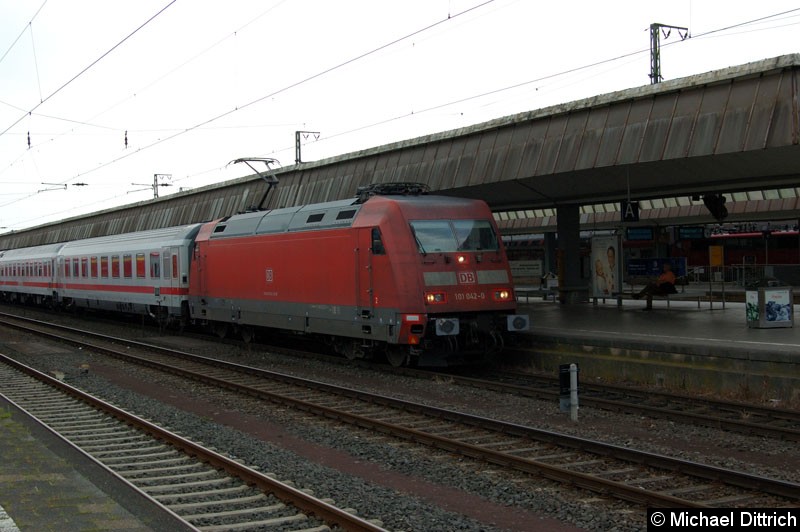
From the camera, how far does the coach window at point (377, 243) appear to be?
1447cm

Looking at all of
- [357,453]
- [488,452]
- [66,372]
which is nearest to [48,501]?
[357,453]

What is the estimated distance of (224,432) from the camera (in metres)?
10.4

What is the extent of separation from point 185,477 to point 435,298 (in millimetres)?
6938

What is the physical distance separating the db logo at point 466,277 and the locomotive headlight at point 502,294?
1.96 ft

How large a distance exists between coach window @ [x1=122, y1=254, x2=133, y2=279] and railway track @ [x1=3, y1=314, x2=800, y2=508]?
1369 cm

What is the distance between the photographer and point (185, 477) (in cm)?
802

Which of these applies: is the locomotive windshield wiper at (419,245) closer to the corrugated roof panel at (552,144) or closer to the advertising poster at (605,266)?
the corrugated roof panel at (552,144)

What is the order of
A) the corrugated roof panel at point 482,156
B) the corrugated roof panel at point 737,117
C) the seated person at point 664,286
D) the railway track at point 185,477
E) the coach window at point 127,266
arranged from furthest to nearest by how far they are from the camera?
the coach window at point 127,266
the seated person at point 664,286
the corrugated roof panel at point 482,156
the corrugated roof panel at point 737,117
the railway track at point 185,477

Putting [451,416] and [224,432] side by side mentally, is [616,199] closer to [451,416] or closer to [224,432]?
[451,416]

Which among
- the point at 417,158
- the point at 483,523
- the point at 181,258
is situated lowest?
the point at 483,523

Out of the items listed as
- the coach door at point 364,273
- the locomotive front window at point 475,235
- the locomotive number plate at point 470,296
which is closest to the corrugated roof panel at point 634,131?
the locomotive front window at point 475,235

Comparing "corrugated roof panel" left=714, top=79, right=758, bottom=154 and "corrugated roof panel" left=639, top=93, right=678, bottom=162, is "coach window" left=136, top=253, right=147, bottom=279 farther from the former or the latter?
"corrugated roof panel" left=714, top=79, right=758, bottom=154

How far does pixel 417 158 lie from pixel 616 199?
5485 mm

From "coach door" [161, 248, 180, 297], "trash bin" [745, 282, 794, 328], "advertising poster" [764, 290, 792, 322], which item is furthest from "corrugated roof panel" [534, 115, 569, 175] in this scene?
"coach door" [161, 248, 180, 297]
